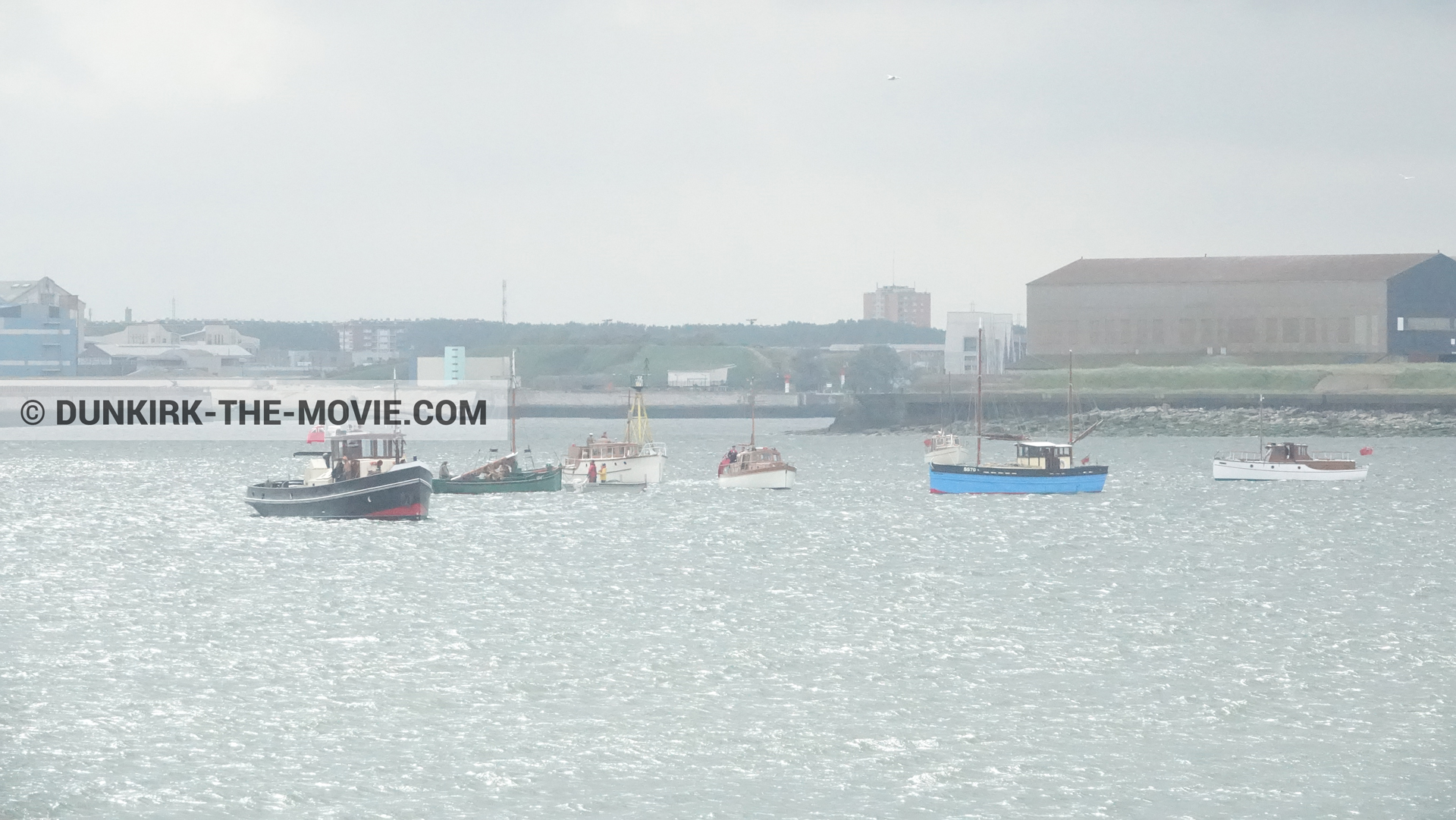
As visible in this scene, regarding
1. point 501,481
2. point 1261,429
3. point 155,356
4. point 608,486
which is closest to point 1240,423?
point 1261,429

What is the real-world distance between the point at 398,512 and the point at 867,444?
67.0 m

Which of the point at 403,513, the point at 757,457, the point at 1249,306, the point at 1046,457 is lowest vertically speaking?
the point at 403,513

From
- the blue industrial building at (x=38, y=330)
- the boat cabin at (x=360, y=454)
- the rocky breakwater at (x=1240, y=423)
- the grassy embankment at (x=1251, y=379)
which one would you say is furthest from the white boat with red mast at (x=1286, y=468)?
the blue industrial building at (x=38, y=330)

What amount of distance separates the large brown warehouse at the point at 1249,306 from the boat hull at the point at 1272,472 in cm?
5211

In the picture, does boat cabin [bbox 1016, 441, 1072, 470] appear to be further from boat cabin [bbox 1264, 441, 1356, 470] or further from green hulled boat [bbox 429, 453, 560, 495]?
green hulled boat [bbox 429, 453, 560, 495]

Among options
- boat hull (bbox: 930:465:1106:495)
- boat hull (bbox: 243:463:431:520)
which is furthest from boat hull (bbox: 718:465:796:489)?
boat hull (bbox: 243:463:431:520)

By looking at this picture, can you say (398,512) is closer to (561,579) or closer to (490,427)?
(561,579)

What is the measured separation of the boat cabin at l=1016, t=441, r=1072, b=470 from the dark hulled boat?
67.4 ft

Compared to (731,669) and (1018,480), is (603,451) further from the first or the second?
(731,669)

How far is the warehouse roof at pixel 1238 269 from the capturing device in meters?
116

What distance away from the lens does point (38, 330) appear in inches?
6496

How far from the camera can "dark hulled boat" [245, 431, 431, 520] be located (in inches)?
1805

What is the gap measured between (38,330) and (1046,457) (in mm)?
128373

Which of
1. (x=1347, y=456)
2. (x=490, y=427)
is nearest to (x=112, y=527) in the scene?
(x=1347, y=456)
